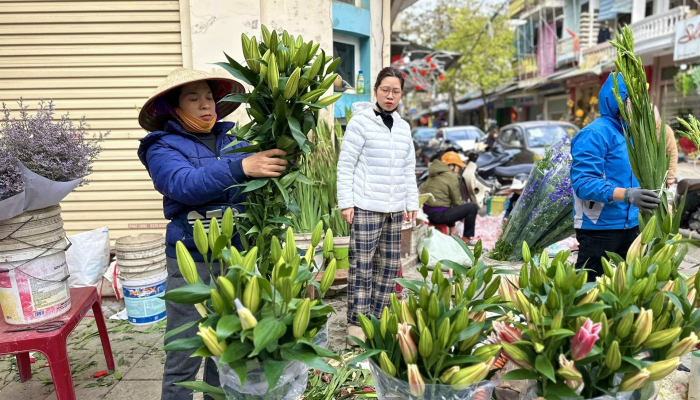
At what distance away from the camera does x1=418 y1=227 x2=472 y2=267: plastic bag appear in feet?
14.3

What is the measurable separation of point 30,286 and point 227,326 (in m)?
1.61

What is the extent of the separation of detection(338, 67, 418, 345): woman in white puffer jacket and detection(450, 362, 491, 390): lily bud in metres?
1.85

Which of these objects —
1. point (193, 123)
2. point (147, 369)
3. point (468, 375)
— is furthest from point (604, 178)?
point (147, 369)

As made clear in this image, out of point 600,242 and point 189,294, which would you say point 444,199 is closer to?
point 600,242

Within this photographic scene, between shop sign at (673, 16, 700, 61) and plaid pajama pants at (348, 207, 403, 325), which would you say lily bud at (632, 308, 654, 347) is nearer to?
plaid pajama pants at (348, 207, 403, 325)

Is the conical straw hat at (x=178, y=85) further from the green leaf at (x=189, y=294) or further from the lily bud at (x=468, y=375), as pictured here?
the lily bud at (x=468, y=375)

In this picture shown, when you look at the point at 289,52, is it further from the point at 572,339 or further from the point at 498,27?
the point at 498,27

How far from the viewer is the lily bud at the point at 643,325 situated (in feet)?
3.06

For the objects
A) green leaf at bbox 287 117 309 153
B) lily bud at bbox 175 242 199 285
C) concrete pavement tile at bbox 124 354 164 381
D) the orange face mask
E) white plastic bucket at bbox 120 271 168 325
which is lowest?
concrete pavement tile at bbox 124 354 164 381

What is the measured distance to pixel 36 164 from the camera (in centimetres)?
190

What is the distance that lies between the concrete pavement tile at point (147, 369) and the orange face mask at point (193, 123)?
155 centimetres

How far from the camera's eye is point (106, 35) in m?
3.65

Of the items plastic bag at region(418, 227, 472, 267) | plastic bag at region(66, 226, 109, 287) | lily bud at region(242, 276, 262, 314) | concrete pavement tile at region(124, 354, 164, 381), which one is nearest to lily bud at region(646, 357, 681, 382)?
lily bud at region(242, 276, 262, 314)

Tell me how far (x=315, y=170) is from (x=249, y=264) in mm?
2945
